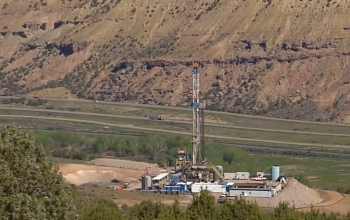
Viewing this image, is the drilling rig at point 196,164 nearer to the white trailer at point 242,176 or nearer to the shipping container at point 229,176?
the shipping container at point 229,176

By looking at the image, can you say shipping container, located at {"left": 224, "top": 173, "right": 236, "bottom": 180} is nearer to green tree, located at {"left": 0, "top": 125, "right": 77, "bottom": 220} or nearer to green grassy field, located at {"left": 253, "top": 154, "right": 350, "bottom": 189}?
green grassy field, located at {"left": 253, "top": 154, "right": 350, "bottom": 189}

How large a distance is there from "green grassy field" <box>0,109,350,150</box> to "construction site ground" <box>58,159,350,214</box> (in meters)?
24.4

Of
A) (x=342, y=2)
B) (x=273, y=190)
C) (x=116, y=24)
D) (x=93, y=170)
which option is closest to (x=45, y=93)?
(x=116, y=24)

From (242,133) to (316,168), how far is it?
23.1m

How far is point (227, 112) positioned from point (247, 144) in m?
19.0

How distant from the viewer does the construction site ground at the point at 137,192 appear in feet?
254

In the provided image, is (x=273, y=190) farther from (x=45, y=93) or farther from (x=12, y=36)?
(x=12, y=36)

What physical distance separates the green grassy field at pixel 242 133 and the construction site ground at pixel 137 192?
962 inches

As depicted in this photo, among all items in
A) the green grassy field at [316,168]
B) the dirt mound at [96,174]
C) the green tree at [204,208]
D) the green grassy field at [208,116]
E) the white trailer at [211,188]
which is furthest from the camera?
the green grassy field at [208,116]

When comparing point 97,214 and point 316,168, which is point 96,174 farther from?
point 97,214

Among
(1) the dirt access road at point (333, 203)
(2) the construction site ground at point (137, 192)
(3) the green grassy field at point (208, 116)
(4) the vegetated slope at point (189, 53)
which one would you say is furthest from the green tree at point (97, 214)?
(4) the vegetated slope at point (189, 53)

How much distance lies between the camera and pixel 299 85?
144750mm

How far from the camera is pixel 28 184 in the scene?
25609 millimetres

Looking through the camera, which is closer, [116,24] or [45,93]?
[45,93]
